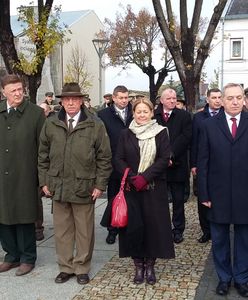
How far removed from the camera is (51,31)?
9109mm

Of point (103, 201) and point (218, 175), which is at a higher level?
point (218, 175)

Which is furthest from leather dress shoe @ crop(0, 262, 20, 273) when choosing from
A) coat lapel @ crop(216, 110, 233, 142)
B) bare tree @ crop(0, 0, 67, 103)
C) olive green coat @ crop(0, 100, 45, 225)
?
bare tree @ crop(0, 0, 67, 103)

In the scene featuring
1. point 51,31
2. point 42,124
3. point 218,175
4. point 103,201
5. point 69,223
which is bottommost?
point 103,201

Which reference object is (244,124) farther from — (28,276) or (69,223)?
(28,276)

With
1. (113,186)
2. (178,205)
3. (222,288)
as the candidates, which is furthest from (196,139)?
(222,288)

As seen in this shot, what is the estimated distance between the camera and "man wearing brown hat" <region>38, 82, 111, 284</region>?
4770 mm

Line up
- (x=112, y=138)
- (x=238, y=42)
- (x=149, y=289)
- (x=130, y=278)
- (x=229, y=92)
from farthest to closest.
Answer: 1. (x=238, y=42)
2. (x=112, y=138)
3. (x=130, y=278)
4. (x=149, y=289)
5. (x=229, y=92)

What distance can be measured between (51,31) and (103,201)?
331cm

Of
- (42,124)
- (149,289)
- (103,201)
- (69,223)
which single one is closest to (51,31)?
(103,201)

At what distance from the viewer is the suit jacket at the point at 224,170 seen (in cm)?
444

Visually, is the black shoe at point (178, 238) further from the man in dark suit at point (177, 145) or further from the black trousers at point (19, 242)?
the black trousers at point (19, 242)

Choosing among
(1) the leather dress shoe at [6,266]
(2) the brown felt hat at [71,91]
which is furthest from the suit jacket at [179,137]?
(1) the leather dress shoe at [6,266]

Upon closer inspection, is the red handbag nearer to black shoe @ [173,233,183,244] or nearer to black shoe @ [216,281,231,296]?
black shoe @ [216,281,231,296]

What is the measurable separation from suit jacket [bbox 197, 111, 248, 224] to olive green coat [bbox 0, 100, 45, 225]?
1.81 m
